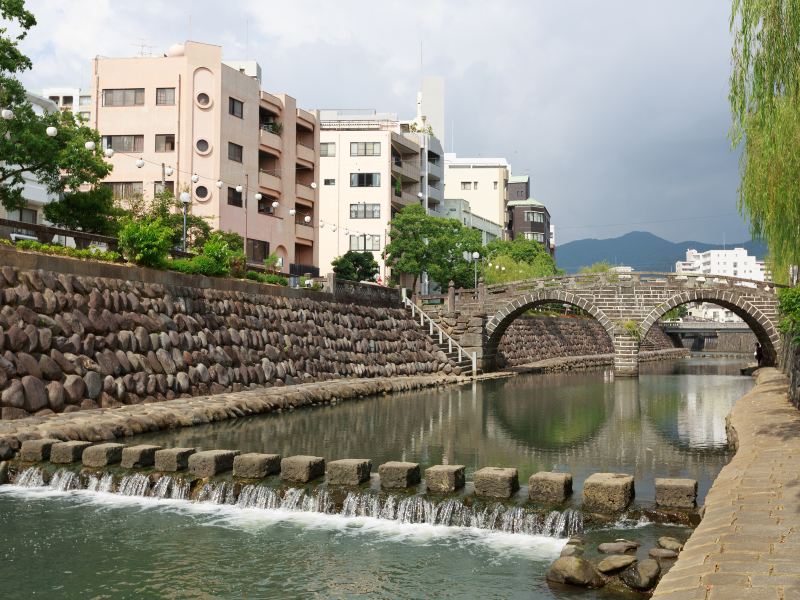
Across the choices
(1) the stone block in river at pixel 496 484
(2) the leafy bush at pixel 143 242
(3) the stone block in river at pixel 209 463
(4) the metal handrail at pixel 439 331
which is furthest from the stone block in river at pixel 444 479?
(4) the metal handrail at pixel 439 331

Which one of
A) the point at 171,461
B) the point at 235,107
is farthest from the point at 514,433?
the point at 235,107

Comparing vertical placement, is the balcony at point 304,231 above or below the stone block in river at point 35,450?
above

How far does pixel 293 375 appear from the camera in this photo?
32281mm

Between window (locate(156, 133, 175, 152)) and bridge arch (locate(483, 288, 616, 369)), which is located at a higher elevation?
window (locate(156, 133, 175, 152))

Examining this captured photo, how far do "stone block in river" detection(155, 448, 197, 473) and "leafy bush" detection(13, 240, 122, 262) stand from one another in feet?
32.5

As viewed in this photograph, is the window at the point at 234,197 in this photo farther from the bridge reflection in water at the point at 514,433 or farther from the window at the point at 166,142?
the bridge reflection in water at the point at 514,433

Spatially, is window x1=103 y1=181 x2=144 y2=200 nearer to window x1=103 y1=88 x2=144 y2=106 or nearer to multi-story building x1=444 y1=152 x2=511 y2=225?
window x1=103 y1=88 x2=144 y2=106

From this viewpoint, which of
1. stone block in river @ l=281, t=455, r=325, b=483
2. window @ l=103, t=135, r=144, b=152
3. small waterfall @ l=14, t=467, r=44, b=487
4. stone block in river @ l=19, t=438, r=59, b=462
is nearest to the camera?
stone block in river @ l=281, t=455, r=325, b=483

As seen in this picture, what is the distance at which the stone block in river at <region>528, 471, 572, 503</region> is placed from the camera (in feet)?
42.4

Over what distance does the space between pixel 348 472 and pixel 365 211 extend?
55.3m

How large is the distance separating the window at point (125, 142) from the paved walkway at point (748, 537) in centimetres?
4278

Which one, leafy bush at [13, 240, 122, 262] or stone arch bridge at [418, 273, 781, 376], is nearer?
leafy bush at [13, 240, 122, 262]

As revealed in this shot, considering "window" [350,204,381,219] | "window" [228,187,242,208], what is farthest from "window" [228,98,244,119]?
"window" [350,204,381,219]

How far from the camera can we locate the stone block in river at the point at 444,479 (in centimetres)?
1366
